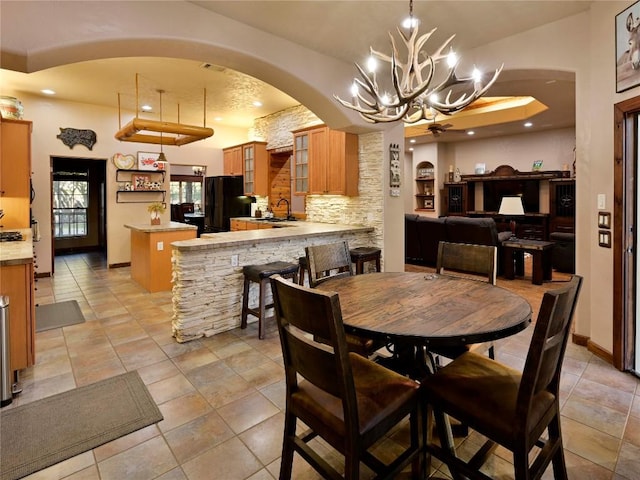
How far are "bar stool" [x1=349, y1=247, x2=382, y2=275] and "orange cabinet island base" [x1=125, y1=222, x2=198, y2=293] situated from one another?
267 cm

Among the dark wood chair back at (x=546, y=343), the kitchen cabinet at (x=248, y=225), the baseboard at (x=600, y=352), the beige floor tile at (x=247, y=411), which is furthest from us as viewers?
the kitchen cabinet at (x=248, y=225)

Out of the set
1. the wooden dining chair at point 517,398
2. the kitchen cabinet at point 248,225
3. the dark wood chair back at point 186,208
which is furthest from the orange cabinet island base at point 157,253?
the dark wood chair back at point 186,208

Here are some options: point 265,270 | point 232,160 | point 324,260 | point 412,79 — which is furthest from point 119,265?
point 412,79

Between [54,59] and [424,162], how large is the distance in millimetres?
9634

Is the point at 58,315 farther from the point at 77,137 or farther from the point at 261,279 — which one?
the point at 77,137

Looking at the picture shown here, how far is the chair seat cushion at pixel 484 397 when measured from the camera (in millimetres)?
1367

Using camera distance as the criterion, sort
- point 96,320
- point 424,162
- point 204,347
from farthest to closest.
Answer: point 424,162
point 96,320
point 204,347

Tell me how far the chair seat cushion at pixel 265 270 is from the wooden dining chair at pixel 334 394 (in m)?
1.88

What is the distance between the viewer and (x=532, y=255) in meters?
5.38

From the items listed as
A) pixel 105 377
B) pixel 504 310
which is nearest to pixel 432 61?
pixel 504 310

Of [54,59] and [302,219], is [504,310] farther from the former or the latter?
[302,219]

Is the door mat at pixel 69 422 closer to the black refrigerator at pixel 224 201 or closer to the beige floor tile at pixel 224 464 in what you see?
the beige floor tile at pixel 224 464

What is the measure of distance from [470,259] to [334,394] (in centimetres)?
177

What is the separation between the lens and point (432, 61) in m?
2.26
